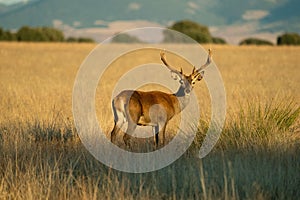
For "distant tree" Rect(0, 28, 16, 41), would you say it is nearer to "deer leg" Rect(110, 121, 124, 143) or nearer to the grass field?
the grass field

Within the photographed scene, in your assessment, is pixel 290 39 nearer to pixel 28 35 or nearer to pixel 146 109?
pixel 28 35

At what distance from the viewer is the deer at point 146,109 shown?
27.5 feet

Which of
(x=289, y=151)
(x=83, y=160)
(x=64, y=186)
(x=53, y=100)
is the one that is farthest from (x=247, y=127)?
(x=53, y=100)

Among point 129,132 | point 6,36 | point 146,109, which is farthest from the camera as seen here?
point 6,36

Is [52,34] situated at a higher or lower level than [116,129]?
higher

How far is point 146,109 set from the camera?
8.56 meters

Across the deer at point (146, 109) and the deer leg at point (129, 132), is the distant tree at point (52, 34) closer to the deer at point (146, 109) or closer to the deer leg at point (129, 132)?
the deer at point (146, 109)

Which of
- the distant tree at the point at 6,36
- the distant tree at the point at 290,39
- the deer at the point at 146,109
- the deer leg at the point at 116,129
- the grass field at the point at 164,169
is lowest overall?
the grass field at the point at 164,169

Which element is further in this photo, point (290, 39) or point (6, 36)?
point (290, 39)

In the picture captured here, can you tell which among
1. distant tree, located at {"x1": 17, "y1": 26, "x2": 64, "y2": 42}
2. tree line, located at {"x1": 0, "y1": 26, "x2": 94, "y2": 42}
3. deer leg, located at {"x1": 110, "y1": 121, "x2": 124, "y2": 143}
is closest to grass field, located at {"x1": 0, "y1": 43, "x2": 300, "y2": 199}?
deer leg, located at {"x1": 110, "y1": 121, "x2": 124, "y2": 143}

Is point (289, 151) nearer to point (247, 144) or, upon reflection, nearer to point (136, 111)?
point (247, 144)

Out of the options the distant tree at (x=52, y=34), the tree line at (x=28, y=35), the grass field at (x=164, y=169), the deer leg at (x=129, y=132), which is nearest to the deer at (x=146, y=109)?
the deer leg at (x=129, y=132)

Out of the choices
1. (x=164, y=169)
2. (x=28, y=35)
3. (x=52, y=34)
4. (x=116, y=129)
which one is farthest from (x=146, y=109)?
(x=52, y=34)

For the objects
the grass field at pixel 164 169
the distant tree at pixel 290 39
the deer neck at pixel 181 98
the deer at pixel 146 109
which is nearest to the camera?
the grass field at pixel 164 169
